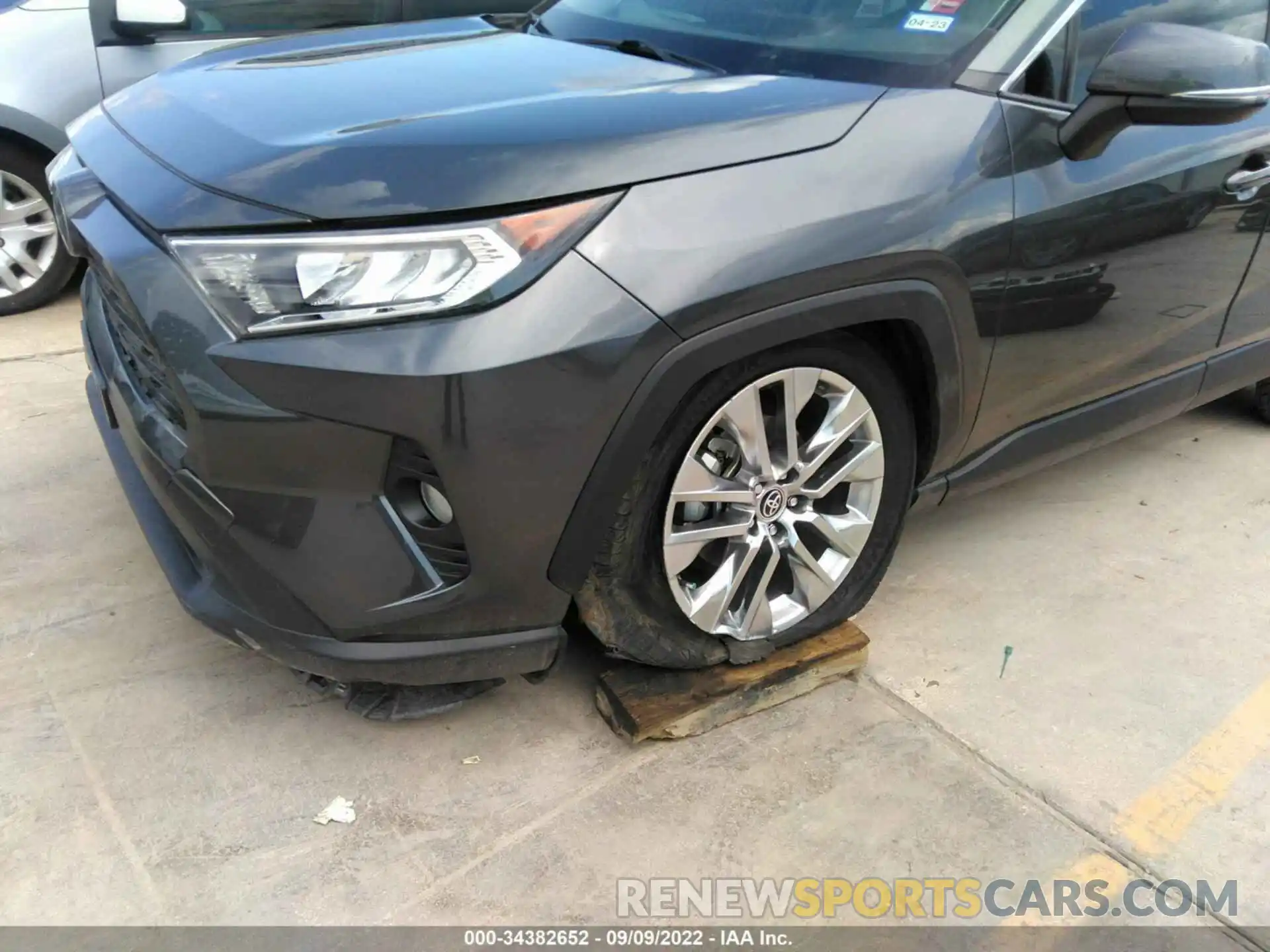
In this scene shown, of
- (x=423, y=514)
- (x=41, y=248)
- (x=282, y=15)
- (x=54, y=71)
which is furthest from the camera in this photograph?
(x=282, y=15)

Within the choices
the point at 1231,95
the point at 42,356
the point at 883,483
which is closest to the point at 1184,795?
the point at 883,483

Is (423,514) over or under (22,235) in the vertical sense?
over

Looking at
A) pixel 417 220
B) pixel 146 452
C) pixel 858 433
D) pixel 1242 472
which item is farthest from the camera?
pixel 1242 472

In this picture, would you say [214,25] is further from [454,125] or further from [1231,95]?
[1231,95]

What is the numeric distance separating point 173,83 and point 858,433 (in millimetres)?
1669

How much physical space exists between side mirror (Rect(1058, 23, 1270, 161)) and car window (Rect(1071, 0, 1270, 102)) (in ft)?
0.29

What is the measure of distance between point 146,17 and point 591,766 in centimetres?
364

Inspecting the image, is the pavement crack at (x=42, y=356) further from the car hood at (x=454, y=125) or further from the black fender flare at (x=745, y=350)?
the black fender flare at (x=745, y=350)

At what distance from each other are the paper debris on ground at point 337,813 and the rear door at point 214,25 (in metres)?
3.28

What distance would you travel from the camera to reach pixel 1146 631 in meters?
2.71

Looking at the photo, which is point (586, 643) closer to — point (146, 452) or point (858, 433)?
point (858, 433)

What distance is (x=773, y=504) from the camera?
215 centimetres

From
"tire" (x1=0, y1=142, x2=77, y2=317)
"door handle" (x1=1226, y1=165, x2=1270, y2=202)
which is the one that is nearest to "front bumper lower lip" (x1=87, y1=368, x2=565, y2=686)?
"door handle" (x1=1226, y1=165, x2=1270, y2=202)

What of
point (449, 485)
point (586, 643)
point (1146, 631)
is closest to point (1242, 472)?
point (1146, 631)
